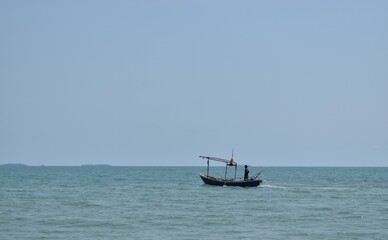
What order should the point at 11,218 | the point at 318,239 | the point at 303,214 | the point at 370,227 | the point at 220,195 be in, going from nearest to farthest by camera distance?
the point at 318,239 → the point at 370,227 → the point at 11,218 → the point at 303,214 → the point at 220,195

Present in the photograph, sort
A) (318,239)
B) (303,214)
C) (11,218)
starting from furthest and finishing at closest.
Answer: (303,214) → (11,218) → (318,239)

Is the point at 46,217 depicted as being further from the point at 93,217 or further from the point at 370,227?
the point at 370,227

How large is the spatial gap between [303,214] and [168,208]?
9.87 m

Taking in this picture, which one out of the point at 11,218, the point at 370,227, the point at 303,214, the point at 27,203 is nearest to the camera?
the point at 370,227

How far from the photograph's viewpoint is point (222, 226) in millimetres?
36031

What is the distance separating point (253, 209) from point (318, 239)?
15.0m

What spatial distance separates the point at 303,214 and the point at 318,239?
11.2 m

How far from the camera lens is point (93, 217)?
131 ft

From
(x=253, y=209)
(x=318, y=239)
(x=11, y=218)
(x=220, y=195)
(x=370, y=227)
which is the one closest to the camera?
(x=318, y=239)

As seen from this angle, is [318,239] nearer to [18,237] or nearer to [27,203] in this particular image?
[18,237]

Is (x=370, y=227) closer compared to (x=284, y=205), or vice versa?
(x=370, y=227)

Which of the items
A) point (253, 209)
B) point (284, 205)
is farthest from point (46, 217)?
point (284, 205)

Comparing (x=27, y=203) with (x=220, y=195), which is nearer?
(x=27, y=203)

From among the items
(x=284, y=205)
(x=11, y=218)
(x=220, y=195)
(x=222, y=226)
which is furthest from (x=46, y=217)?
(x=220, y=195)
